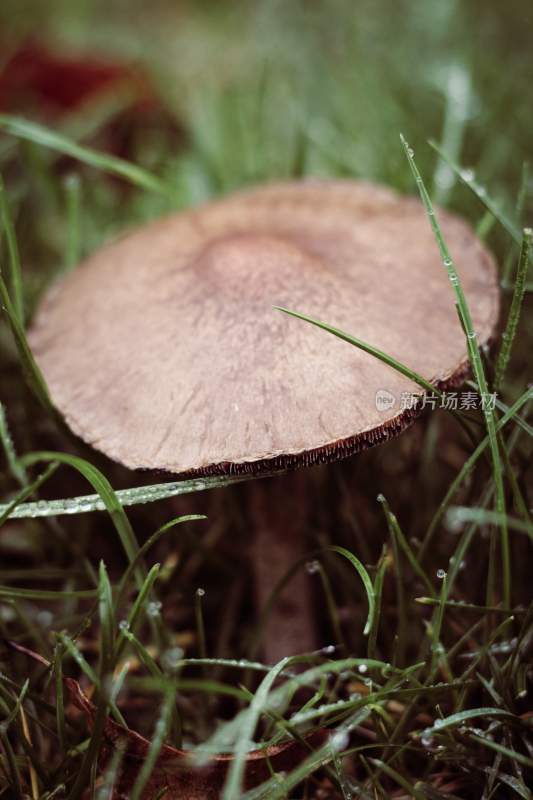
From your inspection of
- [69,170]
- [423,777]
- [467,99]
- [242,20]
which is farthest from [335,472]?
[242,20]

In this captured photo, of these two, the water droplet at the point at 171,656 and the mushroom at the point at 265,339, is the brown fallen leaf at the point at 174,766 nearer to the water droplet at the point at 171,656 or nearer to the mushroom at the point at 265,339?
the water droplet at the point at 171,656

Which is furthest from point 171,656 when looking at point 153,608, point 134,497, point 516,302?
point 516,302

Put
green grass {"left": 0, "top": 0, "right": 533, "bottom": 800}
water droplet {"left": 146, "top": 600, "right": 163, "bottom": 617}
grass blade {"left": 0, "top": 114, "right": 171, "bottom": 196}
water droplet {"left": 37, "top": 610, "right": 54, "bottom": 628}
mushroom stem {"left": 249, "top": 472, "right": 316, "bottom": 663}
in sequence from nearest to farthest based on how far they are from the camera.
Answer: green grass {"left": 0, "top": 0, "right": 533, "bottom": 800}, water droplet {"left": 146, "top": 600, "right": 163, "bottom": 617}, water droplet {"left": 37, "top": 610, "right": 54, "bottom": 628}, mushroom stem {"left": 249, "top": 472, "right": 316, "bottom": 663}, grass blade {"left": 0, "top": 114, "right": 171, "bottom": 196}

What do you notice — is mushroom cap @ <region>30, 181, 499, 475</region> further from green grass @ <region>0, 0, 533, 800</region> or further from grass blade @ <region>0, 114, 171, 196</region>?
grass blade @ <region>0, 114, 171, 196</region>

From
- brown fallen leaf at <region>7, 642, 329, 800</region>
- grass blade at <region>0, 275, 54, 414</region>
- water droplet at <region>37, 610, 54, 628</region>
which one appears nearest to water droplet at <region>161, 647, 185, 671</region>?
brown fallen leaf at <region>7, 642, 329, 800</region>

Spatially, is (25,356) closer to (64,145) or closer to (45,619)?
(45,619)

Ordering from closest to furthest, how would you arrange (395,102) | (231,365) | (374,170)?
(231,365) → (374,170) → (395,102)

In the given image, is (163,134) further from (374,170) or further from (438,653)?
(438,653)
